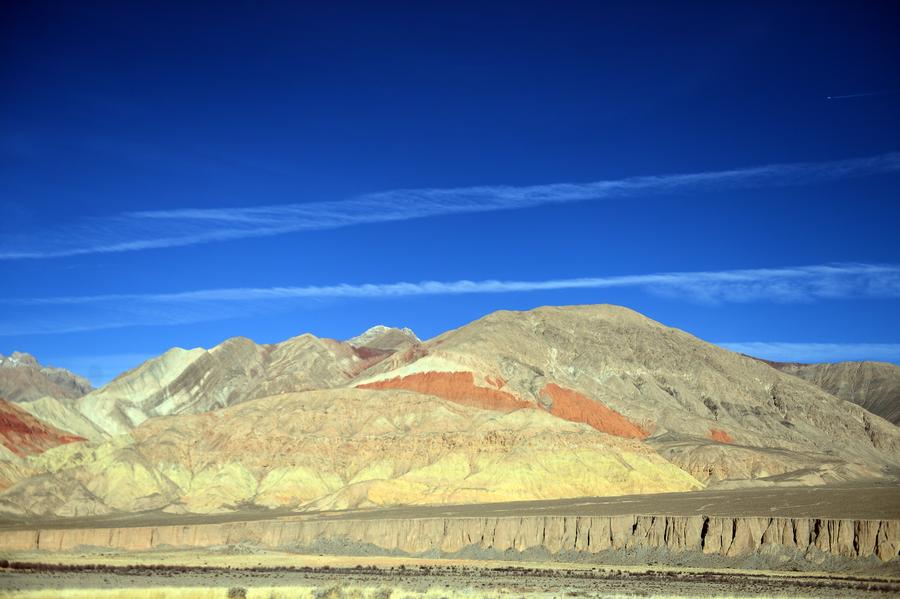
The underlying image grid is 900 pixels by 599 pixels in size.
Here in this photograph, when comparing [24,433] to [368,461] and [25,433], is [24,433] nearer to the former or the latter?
[25,433]

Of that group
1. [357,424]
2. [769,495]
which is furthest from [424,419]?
[769,495]

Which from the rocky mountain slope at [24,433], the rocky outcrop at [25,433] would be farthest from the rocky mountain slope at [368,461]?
the rocky outcrop at [25,433]

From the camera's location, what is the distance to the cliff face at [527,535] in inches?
2990

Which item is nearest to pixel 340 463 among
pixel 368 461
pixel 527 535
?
pixel 368 461

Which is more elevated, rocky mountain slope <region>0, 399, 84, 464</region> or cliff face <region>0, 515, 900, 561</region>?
rocky mountain slope <region>0, 399, 84, 464</region>

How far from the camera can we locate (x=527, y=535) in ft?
300

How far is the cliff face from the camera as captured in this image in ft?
249

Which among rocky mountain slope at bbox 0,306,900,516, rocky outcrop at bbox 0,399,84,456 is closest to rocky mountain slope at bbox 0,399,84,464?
rocky outcrop at bbox 0,399,84,456

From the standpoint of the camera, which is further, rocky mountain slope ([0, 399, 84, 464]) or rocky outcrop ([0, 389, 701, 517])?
rocky mountain slope ([0, 399, 84, 464])

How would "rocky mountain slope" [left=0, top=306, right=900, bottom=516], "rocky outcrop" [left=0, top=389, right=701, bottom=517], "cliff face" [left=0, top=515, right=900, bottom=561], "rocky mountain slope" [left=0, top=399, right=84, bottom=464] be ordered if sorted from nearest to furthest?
"cliff face" [left=0, top=515, right=900, bottom=561] → "rocky outcrop" [left=0, top=389, right=701, bottom=517] → "rocky mountain slope" [left=0, top=306, right=900, bottom=516] → "rocky mountain slope" [left=0, top=399, right=84, bottom=464]

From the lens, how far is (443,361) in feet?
620

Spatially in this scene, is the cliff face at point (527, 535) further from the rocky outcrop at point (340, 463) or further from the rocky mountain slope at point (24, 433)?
the rocky mountain slope at point (24, 433)

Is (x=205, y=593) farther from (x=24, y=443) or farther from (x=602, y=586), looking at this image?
(x=24, y=443)

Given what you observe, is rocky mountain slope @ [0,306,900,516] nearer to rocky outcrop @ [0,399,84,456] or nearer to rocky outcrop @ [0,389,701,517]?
rocky outcrop @ [0,389,701,517]
